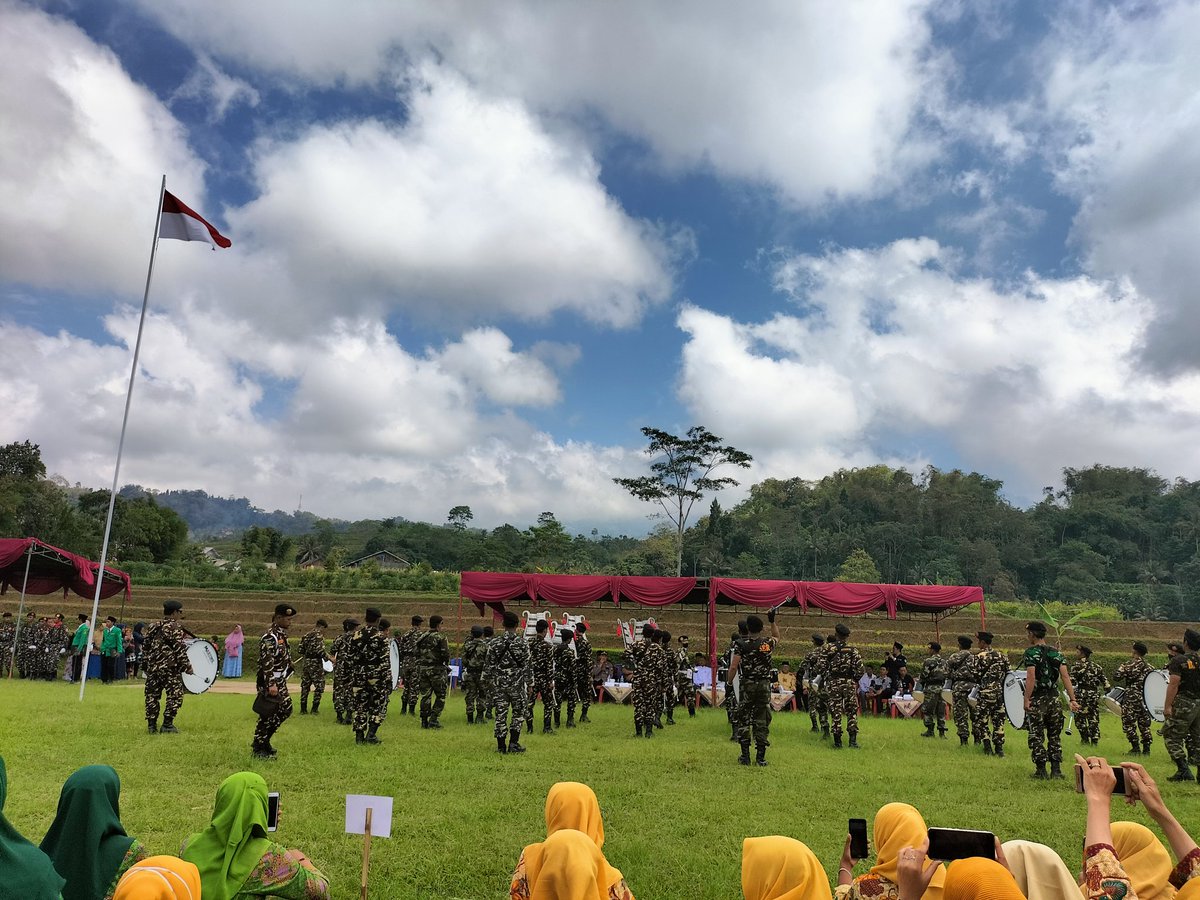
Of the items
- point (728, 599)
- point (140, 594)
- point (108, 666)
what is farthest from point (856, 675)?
point (140, 594)

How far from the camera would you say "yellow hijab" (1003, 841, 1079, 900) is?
2.21 metres

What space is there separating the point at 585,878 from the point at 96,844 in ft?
5.62

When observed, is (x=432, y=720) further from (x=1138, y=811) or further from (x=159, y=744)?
(x=1138, y=811)

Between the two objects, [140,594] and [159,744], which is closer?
[159,744]

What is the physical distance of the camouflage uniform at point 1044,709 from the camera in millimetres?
8391

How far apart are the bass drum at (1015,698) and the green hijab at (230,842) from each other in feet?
30.0

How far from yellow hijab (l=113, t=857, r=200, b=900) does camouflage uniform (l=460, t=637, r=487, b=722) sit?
10.0 meters

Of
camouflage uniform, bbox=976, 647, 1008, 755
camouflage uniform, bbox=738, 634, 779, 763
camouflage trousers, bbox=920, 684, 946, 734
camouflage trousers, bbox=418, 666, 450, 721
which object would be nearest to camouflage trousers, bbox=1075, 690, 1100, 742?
camouflage trousers, bbox=920, 684, 946, 734

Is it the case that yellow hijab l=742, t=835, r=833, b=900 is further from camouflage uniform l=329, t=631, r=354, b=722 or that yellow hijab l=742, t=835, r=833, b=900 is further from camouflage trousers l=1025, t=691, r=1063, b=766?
camouflage uniform l=329, t=631, r=354, b=722

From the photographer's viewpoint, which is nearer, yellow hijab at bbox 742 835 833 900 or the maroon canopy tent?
yellow hijab at bbox 742 835 833 900

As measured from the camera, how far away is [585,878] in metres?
2.31

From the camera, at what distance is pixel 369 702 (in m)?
9.27

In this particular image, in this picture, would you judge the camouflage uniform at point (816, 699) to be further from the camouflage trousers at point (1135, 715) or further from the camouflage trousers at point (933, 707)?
the camouflage trousers at point (1135, 715)

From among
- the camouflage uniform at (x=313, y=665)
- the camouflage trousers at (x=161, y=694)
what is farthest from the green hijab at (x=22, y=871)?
the camouflage uniform at (x=313, y=665)
